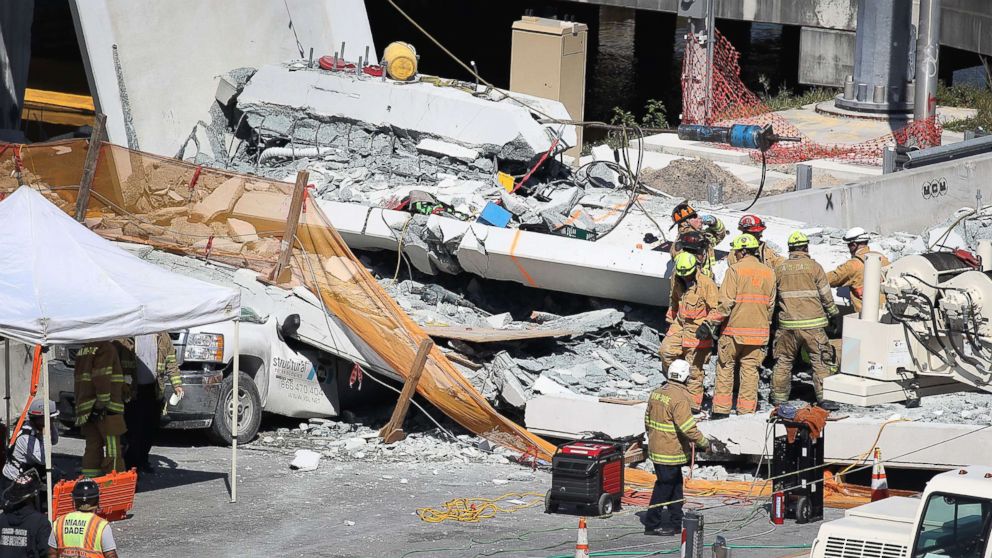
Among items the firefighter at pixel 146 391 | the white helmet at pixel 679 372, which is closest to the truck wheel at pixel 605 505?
the white helmet at pixel 679 372

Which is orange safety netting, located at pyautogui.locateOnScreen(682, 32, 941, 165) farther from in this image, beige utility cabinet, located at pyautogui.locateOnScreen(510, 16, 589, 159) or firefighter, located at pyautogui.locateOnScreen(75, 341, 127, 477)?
firefighter, located at pyautogui.locateOnScreen(75, 341, 127, 477)

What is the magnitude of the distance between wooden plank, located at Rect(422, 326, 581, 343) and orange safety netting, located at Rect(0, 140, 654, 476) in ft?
1.13

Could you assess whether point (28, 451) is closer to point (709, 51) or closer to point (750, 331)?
point (750, 331)

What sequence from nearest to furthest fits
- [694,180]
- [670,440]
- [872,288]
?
[872,288] → [670,440] → [694,180]

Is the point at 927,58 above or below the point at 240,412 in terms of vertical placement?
above

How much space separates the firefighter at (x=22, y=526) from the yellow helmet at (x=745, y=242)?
639cm

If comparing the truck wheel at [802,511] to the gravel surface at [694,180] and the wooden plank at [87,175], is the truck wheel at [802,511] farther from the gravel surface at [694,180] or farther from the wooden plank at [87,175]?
the gravel surface at [694,180]

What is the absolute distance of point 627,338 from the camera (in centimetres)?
1366

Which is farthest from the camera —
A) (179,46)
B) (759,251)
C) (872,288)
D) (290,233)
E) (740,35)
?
(740,35)

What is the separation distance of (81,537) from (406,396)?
5344mm

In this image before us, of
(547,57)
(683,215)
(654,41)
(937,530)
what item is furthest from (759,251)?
(654,41)

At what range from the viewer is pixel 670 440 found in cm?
994

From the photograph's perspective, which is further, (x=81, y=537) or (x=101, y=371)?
(x=101, y=371)

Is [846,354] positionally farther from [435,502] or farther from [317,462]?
[317,462]
